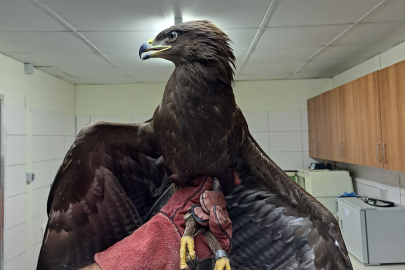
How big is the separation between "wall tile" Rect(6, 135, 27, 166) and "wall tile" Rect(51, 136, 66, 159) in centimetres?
49

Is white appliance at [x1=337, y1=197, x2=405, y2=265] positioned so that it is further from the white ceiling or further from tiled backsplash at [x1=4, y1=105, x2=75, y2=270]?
tiled backsplash at [x1=4, y1=105, x2=75, y2=270]

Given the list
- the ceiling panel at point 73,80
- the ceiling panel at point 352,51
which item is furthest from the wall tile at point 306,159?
the ceiling panel at point 73,80

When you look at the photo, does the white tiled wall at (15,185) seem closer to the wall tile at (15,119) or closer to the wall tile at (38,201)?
the wall tile at (15,119)

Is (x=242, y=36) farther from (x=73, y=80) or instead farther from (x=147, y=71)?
(x=73, y=80)

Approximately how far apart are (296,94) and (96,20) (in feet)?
8.53

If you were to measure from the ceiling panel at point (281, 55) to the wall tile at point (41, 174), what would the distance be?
7.33 feet

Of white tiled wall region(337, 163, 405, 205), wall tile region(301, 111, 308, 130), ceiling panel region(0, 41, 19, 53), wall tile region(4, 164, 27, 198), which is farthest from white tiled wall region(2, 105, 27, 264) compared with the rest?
white tiled wall region(337, 163, 405, 205)

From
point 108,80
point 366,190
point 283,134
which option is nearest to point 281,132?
point 283,134

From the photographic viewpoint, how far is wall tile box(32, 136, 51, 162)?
2.76 meters

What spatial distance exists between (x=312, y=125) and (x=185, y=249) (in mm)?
3106

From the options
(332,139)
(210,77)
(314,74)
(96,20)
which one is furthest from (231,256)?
(314,74)

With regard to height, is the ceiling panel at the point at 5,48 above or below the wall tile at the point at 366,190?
above

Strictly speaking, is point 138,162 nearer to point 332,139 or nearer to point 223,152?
point 223,152

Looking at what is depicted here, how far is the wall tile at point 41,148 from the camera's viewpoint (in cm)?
276
